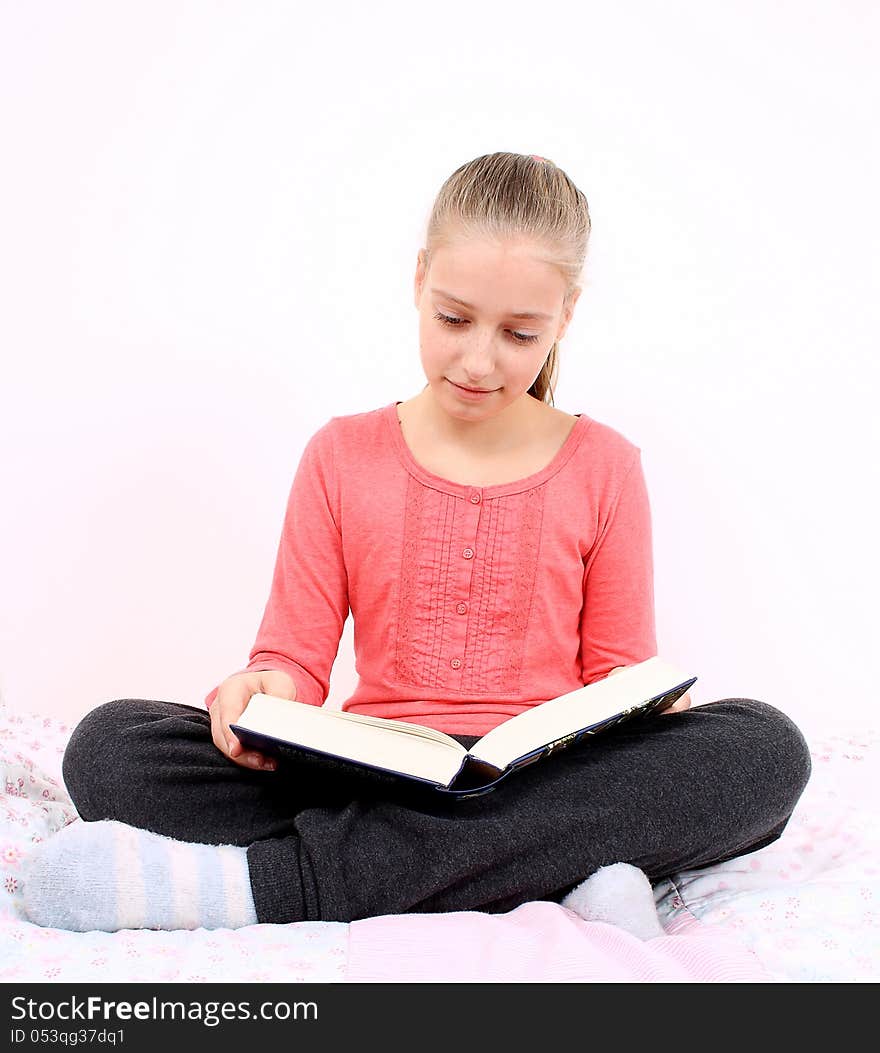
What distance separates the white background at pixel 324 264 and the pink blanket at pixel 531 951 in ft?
3.56

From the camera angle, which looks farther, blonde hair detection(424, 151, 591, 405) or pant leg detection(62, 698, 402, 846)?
blonde hair detection(424, 151, 591, 405)

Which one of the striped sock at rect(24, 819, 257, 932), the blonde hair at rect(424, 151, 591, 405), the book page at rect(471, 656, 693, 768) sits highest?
the blonde hair at rect(424, 151, 591, 405)

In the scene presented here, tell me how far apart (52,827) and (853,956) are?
2.68 feet

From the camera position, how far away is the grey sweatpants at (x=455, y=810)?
111 centimetres

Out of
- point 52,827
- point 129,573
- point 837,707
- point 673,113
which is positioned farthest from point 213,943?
point 673,113

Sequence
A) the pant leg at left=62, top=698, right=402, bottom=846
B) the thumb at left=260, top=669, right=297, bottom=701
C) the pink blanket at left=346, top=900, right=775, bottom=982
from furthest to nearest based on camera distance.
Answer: the thumb at left=260, top=669, right=297, bottom=701, the pant leg at left=62, top=698, right=402, bottom=846, the pink blanket at left=346, top=900, right=775, bottom=982

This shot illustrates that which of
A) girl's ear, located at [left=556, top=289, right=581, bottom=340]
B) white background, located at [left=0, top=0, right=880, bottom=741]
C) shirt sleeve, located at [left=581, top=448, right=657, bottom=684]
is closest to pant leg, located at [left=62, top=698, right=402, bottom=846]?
shirt sleeve, located at [left=581, top=448, right=657, bottom=684]

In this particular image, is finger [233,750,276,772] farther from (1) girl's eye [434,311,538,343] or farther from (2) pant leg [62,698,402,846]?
(1) girl's eye [434,311,538,343]

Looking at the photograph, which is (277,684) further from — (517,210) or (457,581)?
(517,210)

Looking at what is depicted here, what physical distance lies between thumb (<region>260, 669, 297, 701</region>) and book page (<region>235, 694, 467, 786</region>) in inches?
7.8

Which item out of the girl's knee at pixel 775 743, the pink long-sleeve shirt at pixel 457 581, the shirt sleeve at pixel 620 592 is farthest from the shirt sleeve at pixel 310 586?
the girl's knee at pixel 775 743

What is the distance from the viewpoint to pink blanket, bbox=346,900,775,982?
3.10 feet

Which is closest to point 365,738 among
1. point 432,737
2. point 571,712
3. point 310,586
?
point 432,737

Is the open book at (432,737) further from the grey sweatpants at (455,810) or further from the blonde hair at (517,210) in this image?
the blonde hair at (517,210)
